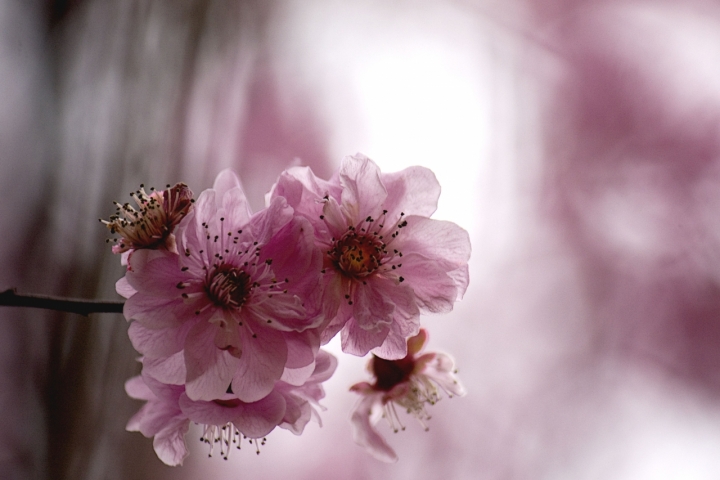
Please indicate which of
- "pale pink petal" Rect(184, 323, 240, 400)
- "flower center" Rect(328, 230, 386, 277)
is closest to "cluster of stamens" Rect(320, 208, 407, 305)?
"flower center" Rect(328, 230, 386, 277)

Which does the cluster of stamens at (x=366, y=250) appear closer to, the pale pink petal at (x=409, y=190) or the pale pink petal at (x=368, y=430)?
the pale pink petal at (x=409, y=190)

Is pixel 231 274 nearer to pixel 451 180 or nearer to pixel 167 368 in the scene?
pixel 167 368

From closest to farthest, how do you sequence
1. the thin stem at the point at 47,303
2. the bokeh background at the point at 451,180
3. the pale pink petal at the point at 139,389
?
1. the thin stem at the point at 47,303
2. the pale pink petal at the point at 139,389
3. the bokeh background at the point at 451,180

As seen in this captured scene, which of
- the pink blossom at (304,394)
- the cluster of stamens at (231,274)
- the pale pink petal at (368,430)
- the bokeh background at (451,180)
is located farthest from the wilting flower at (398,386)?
the bokeh background at (451,180)

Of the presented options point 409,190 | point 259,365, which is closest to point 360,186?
point 409,190

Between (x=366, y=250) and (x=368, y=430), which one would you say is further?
(x=368, y=430)

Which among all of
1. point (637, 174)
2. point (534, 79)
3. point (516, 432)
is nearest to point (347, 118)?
point (534, 79)
